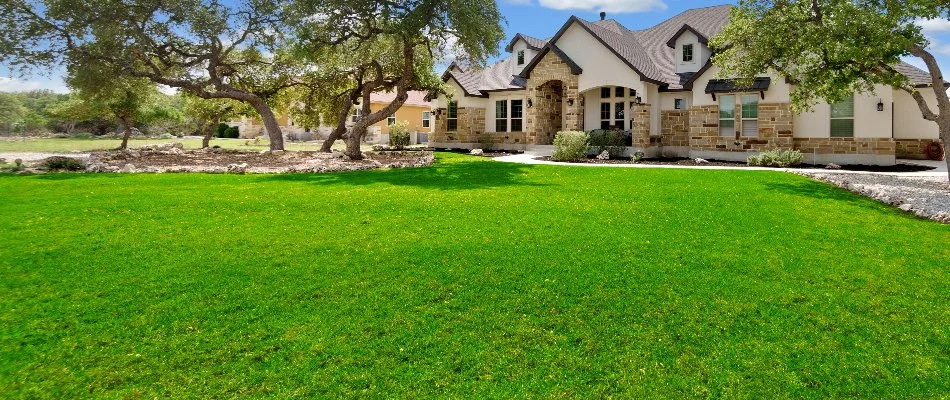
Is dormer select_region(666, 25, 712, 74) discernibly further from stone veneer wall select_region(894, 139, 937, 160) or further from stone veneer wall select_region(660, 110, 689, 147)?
stone veneer wall select_region(894, 139, 937, 160)

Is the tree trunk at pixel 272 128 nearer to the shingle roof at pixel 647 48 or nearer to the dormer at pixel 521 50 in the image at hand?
the shingle roof at pixel 647 48

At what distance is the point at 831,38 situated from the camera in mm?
13555

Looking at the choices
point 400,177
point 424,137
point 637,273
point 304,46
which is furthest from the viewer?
point 424,137

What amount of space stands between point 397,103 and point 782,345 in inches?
854

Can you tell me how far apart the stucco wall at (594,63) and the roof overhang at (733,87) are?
113 inches

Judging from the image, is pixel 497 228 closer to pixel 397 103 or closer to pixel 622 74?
pixel 397 103

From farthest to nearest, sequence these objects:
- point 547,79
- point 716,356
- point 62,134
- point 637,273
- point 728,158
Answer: point 62,134 < point 547,79 < point 728,158 < point 637,273 < point 716,356

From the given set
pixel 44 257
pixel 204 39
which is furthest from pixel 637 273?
pixel 204 39

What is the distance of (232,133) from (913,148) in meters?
59.4

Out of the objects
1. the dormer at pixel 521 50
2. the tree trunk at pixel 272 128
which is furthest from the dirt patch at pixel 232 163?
the dormer at pixel 521 50

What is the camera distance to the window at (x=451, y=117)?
3422 centimetres

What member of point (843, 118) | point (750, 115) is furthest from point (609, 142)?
point (843, 118)

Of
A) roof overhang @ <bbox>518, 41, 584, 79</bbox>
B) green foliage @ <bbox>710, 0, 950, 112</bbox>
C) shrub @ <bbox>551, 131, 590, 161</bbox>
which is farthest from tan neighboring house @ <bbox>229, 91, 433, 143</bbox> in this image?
green foliage @ <bbox>710, 0, 950, 112</bbox>

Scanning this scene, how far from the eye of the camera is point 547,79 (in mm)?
28172
